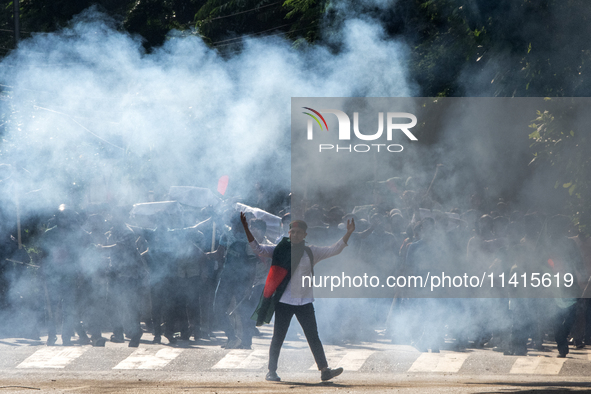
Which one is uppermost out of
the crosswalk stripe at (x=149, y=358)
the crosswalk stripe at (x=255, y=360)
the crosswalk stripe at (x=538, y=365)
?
the crosswalk stripe at (x=149, y=358)

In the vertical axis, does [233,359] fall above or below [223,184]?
below

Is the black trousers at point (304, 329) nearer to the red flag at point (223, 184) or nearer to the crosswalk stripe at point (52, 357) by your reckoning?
the crosswalk stripe at point (52, 357)

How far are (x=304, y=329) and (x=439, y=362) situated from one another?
1830mm

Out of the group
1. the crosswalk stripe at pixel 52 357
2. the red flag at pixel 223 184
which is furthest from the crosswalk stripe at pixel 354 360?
the crosswalk stripe at pixel 52 357

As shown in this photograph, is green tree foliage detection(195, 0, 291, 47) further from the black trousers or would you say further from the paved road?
the black trousers

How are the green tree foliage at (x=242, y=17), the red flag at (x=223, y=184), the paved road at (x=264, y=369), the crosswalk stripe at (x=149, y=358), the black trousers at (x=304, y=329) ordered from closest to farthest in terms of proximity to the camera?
1. the paved road at (x=264, y=369)
2. the black trousers at (x=304, y=329)
3. the crosswalk stripe at (x=149, y=358)
4. the red flag at (x=223, y=184)
5. the green tree foliage at (x=242, y=17)

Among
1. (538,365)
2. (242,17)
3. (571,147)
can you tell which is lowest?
(538,365)

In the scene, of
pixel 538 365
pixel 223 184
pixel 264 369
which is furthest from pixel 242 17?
pixel 538 365

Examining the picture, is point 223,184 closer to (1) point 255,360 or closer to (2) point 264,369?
(1) point 255,360

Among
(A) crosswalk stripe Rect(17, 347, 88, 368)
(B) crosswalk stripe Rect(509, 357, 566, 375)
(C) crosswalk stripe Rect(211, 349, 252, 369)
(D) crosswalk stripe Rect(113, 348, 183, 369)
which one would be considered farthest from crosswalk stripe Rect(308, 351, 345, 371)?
(A) crosswalk stripe Rect(17, 347, 88, 368)

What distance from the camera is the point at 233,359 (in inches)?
335

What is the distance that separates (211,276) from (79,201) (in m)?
2.12

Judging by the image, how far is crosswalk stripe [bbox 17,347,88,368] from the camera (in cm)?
813

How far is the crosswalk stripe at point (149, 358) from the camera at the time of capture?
812cm
